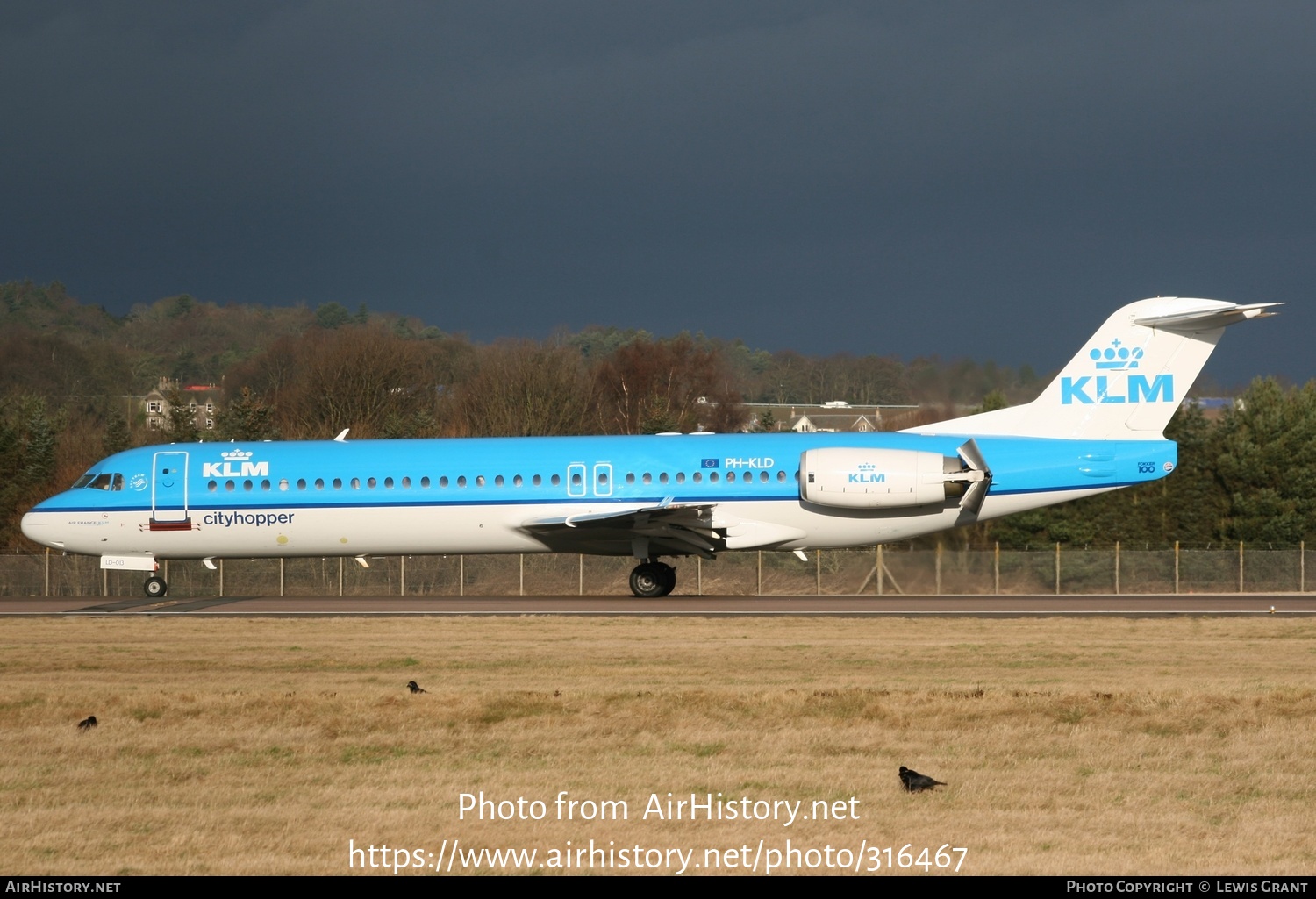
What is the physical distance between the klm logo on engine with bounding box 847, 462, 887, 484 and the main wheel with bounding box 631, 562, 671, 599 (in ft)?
15.5

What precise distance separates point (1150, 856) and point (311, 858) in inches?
205

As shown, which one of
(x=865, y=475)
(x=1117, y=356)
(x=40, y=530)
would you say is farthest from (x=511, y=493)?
(x=1117, y=356)

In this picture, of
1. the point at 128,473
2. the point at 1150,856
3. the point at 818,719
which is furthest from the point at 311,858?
the point at 128,473

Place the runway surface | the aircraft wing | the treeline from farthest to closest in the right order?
the treeline
the aircraft wing
the runway surface

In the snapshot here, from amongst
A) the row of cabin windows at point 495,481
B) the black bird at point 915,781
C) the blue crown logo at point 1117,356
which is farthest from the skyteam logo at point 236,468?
the black bird at point 915,781

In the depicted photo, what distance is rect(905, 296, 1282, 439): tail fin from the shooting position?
3047cm

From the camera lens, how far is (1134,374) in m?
30.6

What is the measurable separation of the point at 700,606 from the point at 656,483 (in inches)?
126

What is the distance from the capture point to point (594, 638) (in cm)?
2178

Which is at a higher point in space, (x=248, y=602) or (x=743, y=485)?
(x=743, y=485)

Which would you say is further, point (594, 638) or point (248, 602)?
point (248, 602)

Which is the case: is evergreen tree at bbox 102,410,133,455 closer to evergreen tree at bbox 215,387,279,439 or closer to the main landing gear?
evergreen tree at bbox 215,387,279,439

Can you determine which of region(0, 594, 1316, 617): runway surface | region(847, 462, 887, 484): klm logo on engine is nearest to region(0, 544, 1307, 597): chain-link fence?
region(0, 594, 1316, 617): runway surface

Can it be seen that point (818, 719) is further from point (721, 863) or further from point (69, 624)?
point (69, 624)
